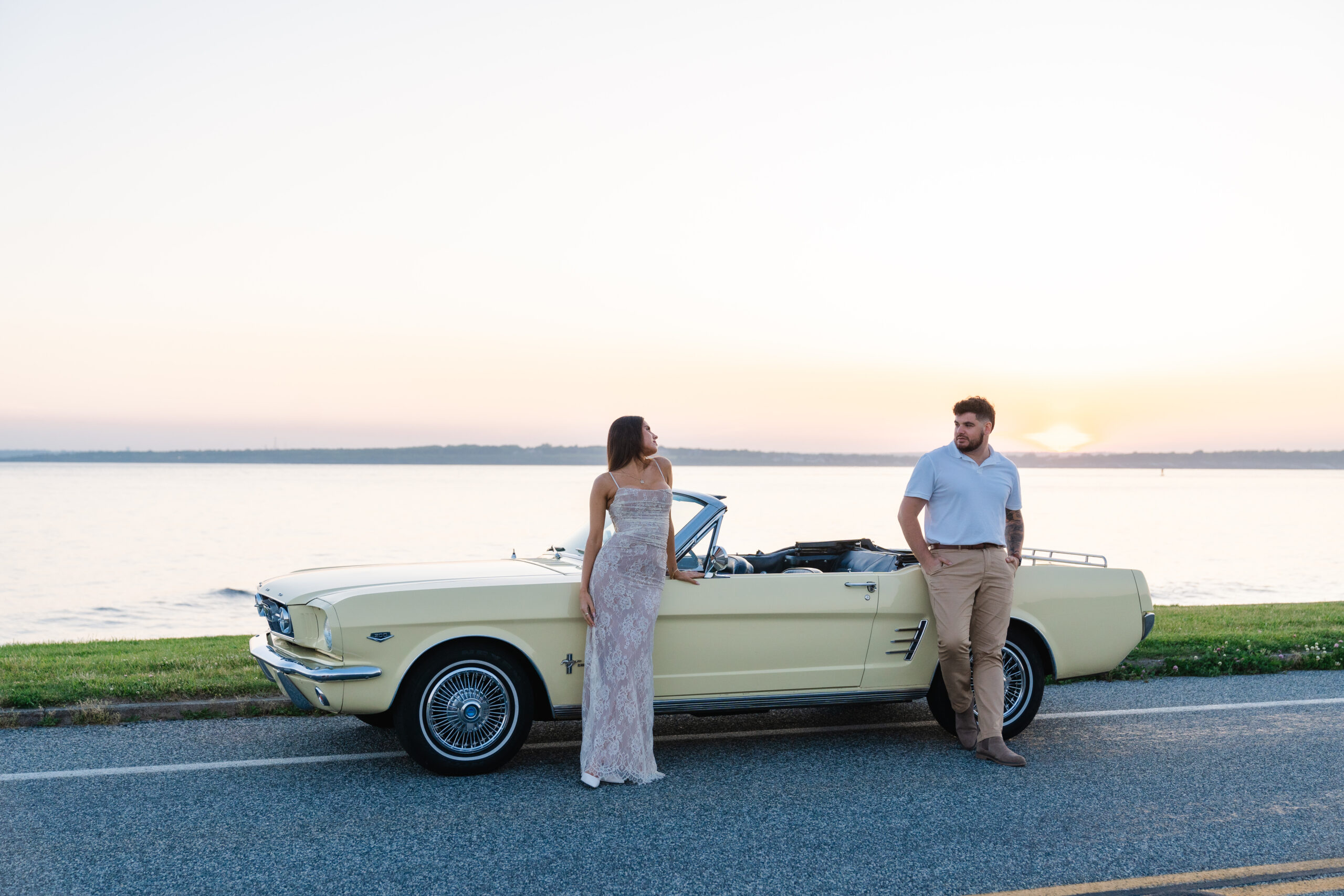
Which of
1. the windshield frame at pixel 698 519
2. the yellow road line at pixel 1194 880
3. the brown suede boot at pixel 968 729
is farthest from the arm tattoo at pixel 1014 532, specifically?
the yellow road line at pixel 1194 880

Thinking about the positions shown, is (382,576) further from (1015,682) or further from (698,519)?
(1015,682)

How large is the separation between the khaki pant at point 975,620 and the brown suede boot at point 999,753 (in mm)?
82

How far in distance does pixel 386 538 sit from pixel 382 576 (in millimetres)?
→ 39772

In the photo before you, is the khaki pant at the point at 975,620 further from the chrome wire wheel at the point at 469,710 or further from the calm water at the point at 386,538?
the calm water at the point at 386,538

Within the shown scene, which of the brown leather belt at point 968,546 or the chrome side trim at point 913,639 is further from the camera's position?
the chrome side trim at point 913,639

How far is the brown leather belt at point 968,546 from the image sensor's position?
6.46 meters

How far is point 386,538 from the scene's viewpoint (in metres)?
44.6

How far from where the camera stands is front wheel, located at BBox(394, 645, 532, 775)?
5.75 m

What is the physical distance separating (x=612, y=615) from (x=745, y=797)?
1154mm

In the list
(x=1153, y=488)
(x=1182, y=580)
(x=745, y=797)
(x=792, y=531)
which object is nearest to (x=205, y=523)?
(x=792, y=531)

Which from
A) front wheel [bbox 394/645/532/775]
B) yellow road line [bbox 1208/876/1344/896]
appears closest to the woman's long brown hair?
front wheel [bbox 394/645/532/775]

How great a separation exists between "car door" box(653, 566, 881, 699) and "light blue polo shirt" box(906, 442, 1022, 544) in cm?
55

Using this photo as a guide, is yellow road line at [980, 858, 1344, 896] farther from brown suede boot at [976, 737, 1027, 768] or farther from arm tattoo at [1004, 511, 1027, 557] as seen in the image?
arm tattoo at [1004, 511, 1027, 557]

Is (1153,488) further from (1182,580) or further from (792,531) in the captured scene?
(1182,580)
